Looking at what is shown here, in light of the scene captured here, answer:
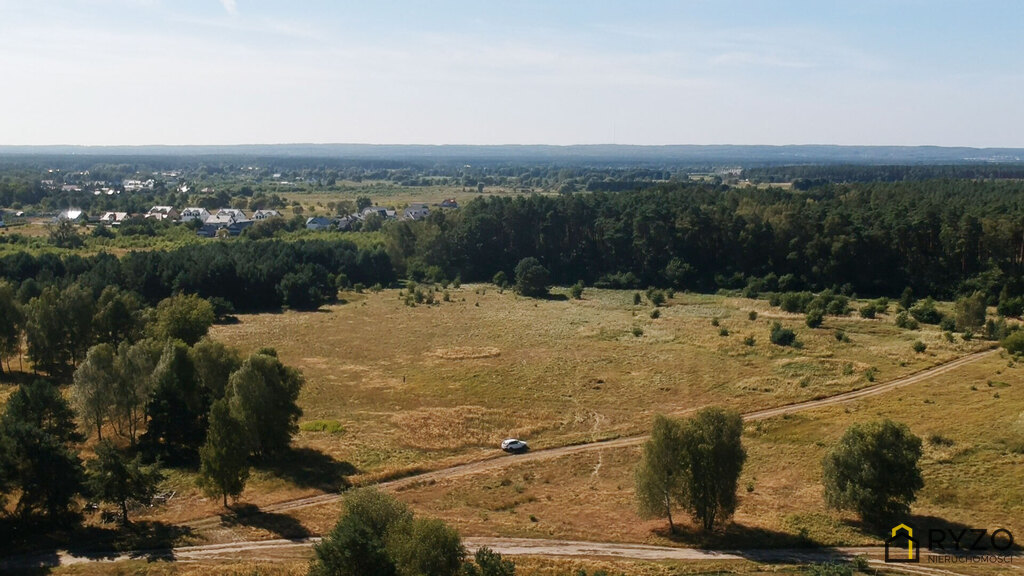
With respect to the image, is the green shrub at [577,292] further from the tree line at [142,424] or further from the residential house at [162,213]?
the residential house at [162,213]

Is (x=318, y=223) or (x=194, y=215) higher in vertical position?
(x=194, y=215)

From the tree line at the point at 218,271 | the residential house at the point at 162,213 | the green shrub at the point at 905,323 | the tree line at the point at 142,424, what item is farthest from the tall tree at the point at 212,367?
the residential house at the point at 162,213

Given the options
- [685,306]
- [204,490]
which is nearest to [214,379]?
[204,490]

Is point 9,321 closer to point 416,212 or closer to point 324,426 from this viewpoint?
point 324,426

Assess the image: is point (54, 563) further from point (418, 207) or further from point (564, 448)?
point (418, 207)

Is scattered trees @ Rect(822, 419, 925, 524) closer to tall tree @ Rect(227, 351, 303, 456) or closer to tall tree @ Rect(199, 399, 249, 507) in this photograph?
tall tree @ Rect(199, 399, 249, 507)

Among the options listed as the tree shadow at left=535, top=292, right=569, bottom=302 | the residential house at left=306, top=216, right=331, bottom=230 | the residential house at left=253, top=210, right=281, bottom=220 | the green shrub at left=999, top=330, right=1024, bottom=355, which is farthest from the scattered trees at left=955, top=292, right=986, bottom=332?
the residential house at left=253, top=210, right=281, bottom=220

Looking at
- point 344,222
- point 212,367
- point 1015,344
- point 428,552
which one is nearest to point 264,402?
point 212,367
